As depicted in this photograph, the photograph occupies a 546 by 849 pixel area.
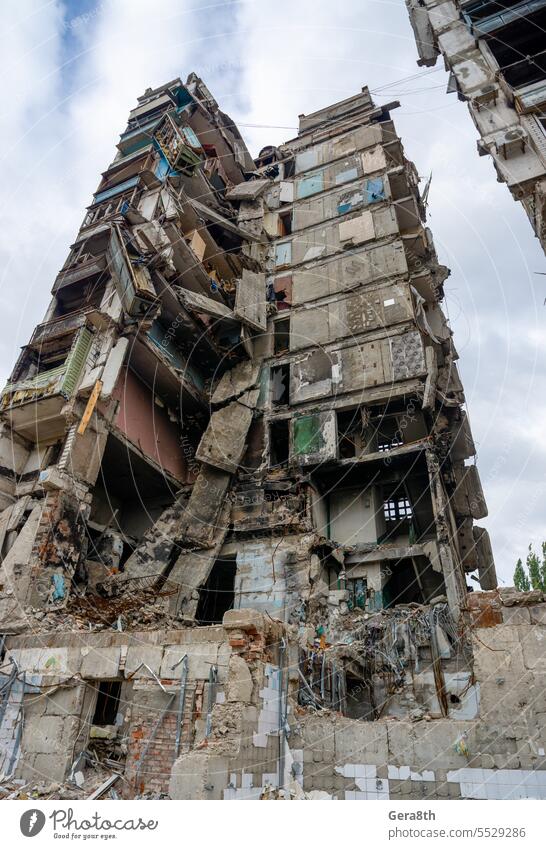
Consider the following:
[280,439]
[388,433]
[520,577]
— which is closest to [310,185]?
[280,439]

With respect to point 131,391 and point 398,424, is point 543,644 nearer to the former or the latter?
point 398,424

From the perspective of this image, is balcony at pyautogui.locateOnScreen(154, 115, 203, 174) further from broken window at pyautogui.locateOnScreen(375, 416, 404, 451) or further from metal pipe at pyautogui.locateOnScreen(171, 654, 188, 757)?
metal pipe at pyautogui.locateOnScreen(171, 654, 188, 757)

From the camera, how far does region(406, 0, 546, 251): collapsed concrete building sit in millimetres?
12977

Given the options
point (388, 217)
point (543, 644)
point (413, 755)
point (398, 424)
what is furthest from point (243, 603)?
point (388, 217)

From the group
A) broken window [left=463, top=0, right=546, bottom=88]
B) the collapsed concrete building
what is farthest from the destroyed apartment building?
broken window [left=463, top=0, right=546, bottom=88]

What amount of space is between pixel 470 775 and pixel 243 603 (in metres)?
10.5

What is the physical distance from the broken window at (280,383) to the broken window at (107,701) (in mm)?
14260

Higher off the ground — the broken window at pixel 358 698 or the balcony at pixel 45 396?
the balcony at pixel 45 396

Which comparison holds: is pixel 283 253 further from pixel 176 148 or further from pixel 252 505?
pixel 252 505

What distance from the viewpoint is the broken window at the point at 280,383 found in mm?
22250

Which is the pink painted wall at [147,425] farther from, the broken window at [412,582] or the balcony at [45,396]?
the broken window at [412,582]

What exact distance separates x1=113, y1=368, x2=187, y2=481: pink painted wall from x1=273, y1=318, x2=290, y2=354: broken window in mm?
6364

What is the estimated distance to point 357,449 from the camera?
19.2 m

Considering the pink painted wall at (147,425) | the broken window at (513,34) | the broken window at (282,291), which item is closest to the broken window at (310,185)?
the broken window at (282,291)
